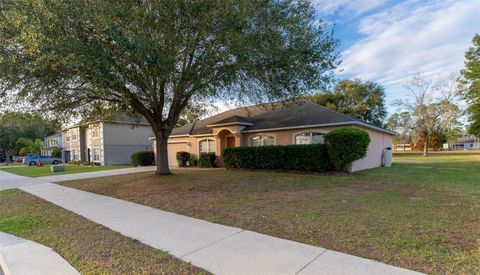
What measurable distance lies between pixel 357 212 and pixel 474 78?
27.0 metres

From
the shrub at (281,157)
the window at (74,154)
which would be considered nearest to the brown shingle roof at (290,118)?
the shrub at (281,157)

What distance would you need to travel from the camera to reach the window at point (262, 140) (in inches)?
695

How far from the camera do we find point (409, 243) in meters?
4.16

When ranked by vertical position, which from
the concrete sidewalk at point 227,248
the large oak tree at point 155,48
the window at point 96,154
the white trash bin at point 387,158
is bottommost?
the concrete sidewalk at point 227,248

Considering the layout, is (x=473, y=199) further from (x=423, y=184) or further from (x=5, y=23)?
(x=5, y=23)

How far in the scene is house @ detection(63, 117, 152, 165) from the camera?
29438 mm

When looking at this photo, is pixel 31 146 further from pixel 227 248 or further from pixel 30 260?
pixel 227 248

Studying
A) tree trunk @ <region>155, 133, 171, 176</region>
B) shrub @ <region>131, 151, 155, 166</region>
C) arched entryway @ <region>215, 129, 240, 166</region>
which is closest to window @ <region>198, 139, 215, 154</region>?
arched entryway @ <region>215, 129, 240, 166</region>

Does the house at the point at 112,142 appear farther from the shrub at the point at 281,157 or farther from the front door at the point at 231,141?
the shrub at the point at 281,157

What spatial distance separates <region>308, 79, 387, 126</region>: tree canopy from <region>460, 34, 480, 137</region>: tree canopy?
460 inches

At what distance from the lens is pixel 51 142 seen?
49.2 metres

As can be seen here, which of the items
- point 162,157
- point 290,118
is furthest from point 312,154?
point 162,157

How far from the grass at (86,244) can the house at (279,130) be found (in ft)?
33.5

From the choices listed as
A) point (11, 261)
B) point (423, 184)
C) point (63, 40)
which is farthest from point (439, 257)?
point (63, 40)
